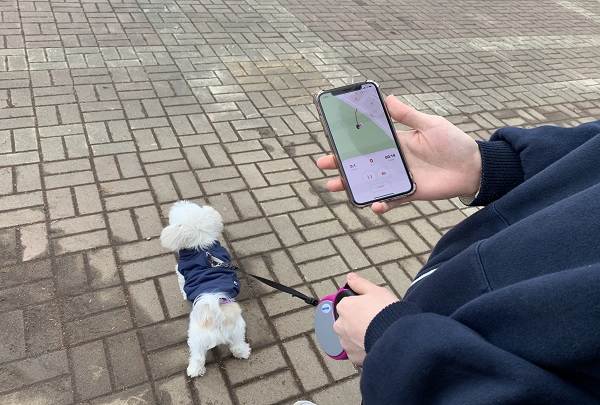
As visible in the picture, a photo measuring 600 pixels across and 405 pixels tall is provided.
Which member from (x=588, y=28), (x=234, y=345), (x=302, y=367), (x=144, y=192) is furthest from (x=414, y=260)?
(x=588, y=28)

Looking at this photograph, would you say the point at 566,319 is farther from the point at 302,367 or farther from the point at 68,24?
the point at 68,24

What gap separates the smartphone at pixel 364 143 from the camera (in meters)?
1.68

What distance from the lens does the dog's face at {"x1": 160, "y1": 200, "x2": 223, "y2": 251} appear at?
2471 mm

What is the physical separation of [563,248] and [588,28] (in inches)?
403

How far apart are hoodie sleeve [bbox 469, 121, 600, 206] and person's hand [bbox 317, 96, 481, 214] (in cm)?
8

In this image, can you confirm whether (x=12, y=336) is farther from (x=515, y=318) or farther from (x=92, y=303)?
(x=515, y=318)

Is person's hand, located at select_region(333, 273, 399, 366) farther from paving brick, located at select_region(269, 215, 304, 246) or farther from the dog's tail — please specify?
paving brick, located at select_region(269, 215, 304, 246)

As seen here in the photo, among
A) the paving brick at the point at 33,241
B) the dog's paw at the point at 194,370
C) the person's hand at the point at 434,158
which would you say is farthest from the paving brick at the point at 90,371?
the person's hand at the point at 434,158

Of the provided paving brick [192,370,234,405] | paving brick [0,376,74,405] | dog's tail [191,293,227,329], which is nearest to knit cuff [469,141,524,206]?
dog's tail [191,293,227,329]

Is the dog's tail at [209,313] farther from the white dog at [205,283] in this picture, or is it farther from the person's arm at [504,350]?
the person's arm at [504,350]

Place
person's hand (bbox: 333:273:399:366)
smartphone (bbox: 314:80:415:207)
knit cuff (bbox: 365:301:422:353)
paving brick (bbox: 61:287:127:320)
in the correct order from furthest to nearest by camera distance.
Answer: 1. paving brick (bbox: 61:287:127:320)
2. smartphone (bbox: 314:80:415:207)
3. person's hand (bbox: 333:273:399:366)
4. knit cuff (bbox: 365:301:422:353)

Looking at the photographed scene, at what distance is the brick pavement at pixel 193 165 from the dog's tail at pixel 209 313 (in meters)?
0.36

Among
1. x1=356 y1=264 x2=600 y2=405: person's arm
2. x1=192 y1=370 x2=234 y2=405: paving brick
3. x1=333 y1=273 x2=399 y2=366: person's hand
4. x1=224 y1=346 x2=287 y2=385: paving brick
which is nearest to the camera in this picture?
x1=356 y1=264 x2=600 y2=405: person's arm

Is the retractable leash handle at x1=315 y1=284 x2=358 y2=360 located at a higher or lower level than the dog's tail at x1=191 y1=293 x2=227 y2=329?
higher
